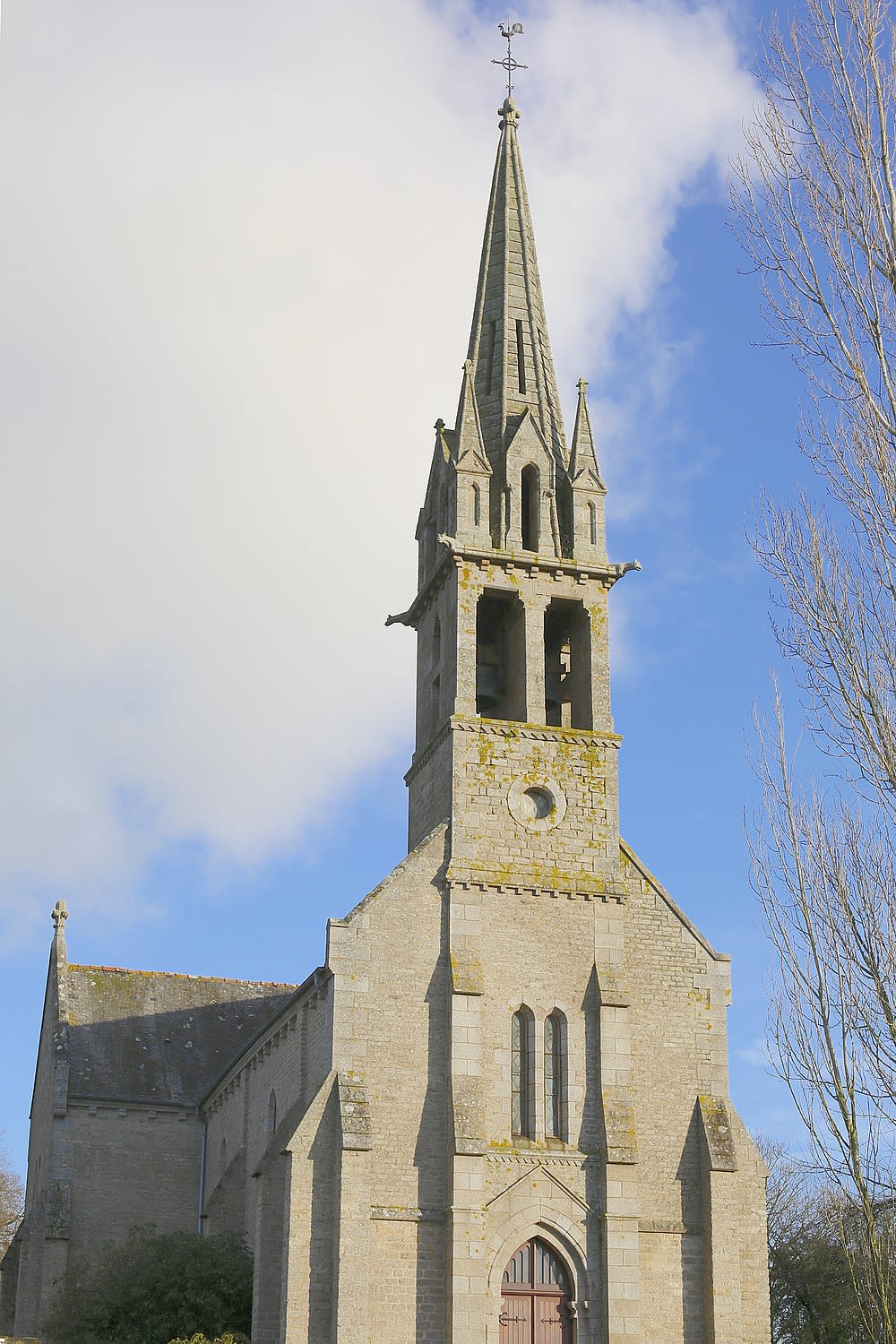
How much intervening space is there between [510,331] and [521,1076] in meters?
16.9

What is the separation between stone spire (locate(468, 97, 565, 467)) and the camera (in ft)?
121

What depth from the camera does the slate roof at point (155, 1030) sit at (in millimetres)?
43500

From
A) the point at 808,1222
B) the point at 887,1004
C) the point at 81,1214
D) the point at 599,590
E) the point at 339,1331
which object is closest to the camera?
the point at 887,1004

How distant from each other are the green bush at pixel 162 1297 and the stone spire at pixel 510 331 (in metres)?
17.5

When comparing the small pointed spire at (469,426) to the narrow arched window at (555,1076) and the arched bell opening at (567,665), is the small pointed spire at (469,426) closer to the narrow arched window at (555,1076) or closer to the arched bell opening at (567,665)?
the arched bell opening at (567,665)

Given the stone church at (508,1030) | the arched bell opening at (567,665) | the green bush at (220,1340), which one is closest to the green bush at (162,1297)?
the green bush at (220,1340)

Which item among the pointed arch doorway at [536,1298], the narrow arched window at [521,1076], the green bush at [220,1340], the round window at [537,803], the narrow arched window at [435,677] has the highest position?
the narrow arched window at [435,677]

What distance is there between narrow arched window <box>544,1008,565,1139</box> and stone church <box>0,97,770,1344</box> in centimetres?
5

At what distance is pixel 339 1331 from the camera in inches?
1088

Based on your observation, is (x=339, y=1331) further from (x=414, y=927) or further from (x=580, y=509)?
(x=580, y=509)

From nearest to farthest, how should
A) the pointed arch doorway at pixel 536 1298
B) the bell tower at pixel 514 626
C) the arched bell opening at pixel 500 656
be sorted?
the pointed arch doorway at pixel 536 1298, the bell tower at pixel 514 626, the arched bell opening at pixel 500 656

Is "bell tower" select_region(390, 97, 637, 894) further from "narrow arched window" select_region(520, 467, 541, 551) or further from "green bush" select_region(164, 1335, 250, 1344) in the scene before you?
"green bush" select_region(164, 1335, 250, 1344)

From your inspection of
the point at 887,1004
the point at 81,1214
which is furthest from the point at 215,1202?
the point at 887,1004

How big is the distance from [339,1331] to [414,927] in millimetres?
7291
